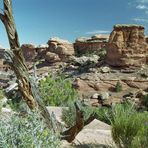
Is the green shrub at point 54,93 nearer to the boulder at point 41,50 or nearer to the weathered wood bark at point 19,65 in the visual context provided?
the weathered wood bark at point 19,65

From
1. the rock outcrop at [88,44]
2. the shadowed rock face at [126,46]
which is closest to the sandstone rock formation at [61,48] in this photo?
the rock outcrop at [88,44]

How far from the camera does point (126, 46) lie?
7025 cm

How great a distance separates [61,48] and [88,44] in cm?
743

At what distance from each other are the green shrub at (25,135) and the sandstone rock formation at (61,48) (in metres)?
85.2

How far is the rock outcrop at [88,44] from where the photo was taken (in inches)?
3708

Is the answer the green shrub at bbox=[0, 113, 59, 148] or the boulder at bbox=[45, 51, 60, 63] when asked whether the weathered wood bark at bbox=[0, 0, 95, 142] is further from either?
the boulder at bbox=[45, 51, 60, 63]

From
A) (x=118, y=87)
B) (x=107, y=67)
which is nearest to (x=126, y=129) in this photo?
(x=118, y=87)

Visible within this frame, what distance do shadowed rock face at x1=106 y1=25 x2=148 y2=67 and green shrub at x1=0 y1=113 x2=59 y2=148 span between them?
208 ft

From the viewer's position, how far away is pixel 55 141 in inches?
185

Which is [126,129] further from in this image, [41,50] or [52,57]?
[41,50]

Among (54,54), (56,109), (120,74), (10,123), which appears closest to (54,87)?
(56,109)

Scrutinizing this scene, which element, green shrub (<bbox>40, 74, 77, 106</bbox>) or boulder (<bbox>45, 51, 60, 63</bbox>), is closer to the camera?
green shrub (<bbox>40, 74, 77, 106</bbox>)

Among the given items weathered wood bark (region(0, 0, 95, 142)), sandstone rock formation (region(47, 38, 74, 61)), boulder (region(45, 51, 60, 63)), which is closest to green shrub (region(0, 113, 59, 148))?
weathered wood bark (region(0, 0, 95, 142))

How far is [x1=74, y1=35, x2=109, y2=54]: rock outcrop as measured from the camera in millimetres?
94188
